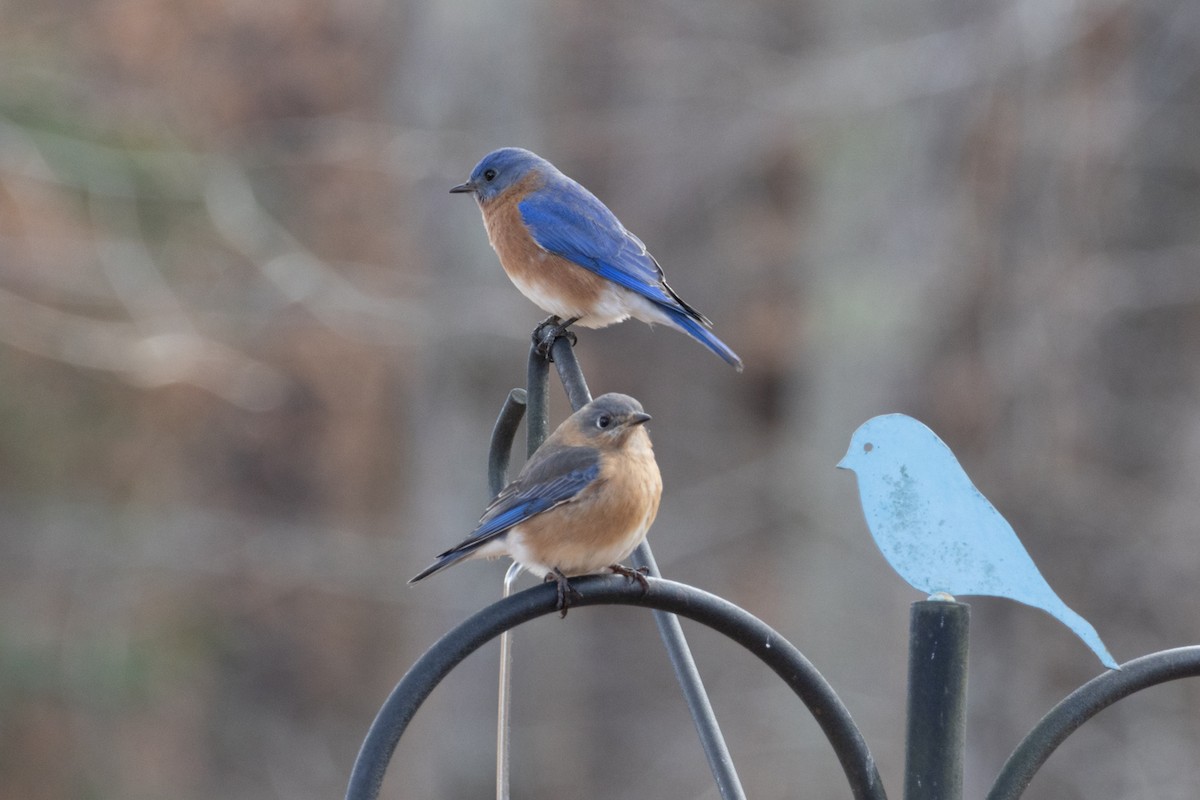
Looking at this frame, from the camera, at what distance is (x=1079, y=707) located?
2.00 m

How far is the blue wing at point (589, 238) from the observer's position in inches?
166

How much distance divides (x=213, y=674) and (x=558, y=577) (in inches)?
368

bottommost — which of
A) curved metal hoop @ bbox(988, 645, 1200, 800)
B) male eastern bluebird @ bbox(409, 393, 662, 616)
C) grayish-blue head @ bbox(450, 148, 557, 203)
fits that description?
curved metal hoop @ bbox(988, 645, 1200, 800)

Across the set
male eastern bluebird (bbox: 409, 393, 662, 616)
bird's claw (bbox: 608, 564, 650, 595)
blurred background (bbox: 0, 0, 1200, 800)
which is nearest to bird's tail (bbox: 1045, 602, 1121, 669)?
bird's claw (bbox: 608, 564, 650, 595)

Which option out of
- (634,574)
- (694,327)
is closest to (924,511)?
(634,574)

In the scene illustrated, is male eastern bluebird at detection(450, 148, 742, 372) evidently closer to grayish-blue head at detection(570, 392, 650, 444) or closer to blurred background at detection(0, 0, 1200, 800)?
grayish-blue head at detection(570, 392, 650, 444)

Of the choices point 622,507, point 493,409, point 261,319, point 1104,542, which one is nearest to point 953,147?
point 1104,542

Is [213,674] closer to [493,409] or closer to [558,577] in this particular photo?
[493,409]

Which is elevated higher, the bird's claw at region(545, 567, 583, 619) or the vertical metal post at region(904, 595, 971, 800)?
the bird's claw at region(545, 567, 583, 619)

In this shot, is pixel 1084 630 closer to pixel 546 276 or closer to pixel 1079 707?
pixel 1079 707

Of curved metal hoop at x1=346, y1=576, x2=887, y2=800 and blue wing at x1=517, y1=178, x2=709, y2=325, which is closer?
curved metal hoop at x1=346, y1=576, x2=887, y2=800

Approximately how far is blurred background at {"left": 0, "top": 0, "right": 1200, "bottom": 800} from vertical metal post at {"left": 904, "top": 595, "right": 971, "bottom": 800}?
5.47 m

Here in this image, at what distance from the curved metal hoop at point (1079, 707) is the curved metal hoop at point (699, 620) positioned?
182 millimetres

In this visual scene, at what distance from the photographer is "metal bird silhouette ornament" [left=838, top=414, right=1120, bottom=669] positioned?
195cm
